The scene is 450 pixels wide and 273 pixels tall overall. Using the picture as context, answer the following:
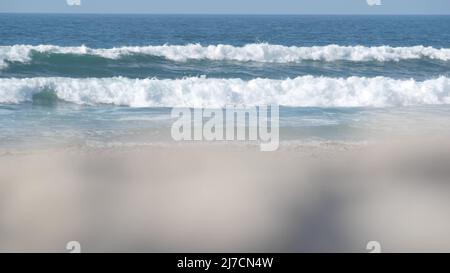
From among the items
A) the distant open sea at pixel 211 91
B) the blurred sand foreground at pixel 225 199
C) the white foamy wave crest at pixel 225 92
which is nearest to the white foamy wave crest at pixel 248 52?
the distant open sea at pixel 211 91

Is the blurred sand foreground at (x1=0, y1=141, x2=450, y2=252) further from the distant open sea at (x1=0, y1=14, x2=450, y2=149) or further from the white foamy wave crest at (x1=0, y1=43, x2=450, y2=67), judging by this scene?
the white foamy wave crest at (x1=0, y1=43, x2=450, y2=67)

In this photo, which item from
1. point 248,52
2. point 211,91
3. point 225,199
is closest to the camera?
point 225,199

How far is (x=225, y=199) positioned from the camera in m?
5.60

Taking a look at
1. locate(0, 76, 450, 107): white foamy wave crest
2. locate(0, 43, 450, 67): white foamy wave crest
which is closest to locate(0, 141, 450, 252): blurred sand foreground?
locate(0, 76, 450, 107): white foamy wave crest

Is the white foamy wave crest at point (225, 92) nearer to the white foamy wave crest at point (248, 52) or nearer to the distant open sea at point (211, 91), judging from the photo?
the distant open sea at point (211, 91)

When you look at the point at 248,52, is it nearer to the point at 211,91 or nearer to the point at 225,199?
the point at 211,91

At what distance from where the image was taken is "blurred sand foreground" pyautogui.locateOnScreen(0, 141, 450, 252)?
15.8 feet

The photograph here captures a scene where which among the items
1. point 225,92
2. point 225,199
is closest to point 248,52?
point 225,92

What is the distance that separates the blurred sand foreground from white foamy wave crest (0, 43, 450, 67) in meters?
10.2

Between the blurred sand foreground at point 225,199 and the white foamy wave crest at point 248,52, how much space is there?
10.2 meters

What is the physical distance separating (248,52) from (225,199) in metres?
12.9

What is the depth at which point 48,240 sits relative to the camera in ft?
15.6
